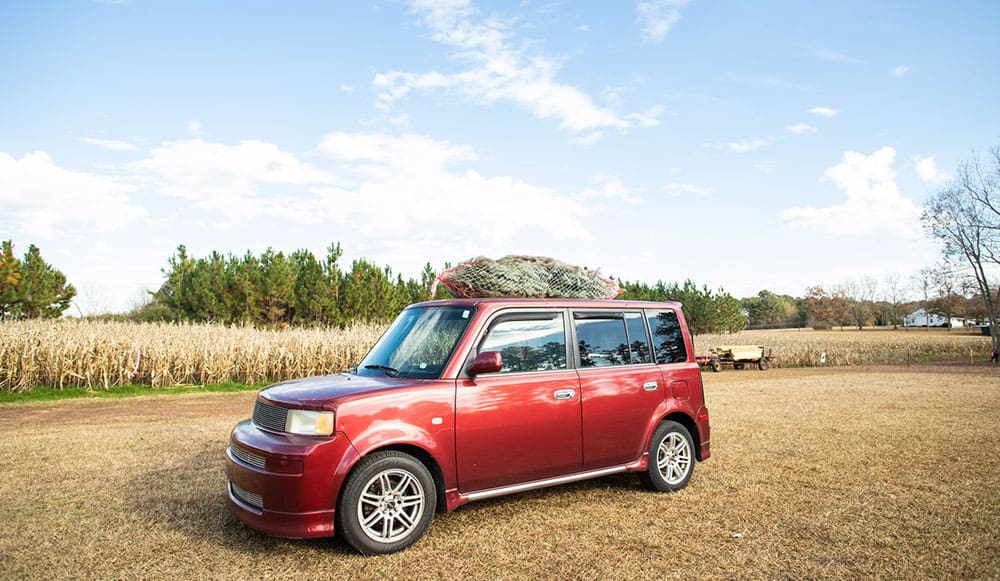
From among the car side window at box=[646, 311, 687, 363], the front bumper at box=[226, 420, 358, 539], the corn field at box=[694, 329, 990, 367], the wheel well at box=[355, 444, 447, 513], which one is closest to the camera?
the front bumper at box=[226, 420, 358, 539]

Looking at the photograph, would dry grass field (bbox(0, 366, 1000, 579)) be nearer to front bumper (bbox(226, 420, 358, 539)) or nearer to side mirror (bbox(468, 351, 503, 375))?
front bumper (bbox(226, 420, 358, 539))

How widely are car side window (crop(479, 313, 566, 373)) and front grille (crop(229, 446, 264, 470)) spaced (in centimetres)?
191

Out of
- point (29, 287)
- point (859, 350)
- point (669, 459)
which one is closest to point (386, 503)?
point (669, 459)

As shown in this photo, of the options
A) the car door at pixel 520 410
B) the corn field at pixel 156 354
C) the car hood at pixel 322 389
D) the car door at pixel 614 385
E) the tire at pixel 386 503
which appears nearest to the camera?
the tire at pixel 386 503

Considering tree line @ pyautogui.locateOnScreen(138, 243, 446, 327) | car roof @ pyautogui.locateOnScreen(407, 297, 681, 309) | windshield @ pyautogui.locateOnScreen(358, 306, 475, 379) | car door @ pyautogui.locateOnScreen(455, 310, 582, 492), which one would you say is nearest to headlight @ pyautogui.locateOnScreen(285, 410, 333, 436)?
windshield @ pyautogui.locateOnScreen(358, 306, 475, 379)

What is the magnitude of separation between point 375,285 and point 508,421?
25.9 m

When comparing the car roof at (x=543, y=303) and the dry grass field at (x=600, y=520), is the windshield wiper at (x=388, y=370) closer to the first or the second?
the car roof at (x=543, y=303)

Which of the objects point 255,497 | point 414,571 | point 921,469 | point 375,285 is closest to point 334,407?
point 255,497

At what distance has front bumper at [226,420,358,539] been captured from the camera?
4246 millimetres

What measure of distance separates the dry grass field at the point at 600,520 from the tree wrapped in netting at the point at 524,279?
2158 mm

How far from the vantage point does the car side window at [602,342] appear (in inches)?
228

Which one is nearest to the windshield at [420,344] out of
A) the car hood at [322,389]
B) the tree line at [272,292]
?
the car hood at [322,389]

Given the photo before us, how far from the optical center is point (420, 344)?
213 inches

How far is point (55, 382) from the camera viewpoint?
16.0 meters
